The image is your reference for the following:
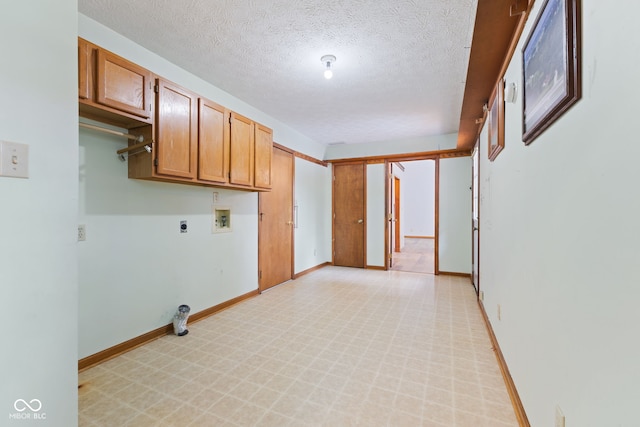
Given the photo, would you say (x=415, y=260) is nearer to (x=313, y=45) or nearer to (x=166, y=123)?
(x=313, y=45)

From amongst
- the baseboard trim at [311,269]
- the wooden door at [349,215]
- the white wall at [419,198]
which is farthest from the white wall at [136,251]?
the white wall at [419,198]

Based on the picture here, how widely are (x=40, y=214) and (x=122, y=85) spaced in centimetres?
127

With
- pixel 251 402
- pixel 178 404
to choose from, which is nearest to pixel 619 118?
pixel 251 402

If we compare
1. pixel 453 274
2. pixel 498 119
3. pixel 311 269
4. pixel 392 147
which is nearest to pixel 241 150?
pixel 498 119

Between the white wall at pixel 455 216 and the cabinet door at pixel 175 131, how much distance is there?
420cm

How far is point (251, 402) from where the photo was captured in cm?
174

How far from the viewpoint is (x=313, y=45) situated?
233cm

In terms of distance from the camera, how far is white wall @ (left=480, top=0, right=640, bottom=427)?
0.71m

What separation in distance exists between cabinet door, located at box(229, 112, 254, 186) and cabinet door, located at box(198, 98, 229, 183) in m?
0.08

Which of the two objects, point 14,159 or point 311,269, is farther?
point 311,269

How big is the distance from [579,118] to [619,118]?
0.24 meters

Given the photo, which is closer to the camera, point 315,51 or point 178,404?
point 178,404

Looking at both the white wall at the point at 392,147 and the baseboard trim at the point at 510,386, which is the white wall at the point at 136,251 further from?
the white wall at the point at 392,147

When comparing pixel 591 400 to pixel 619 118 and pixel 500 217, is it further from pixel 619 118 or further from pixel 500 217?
pixel 500 217
